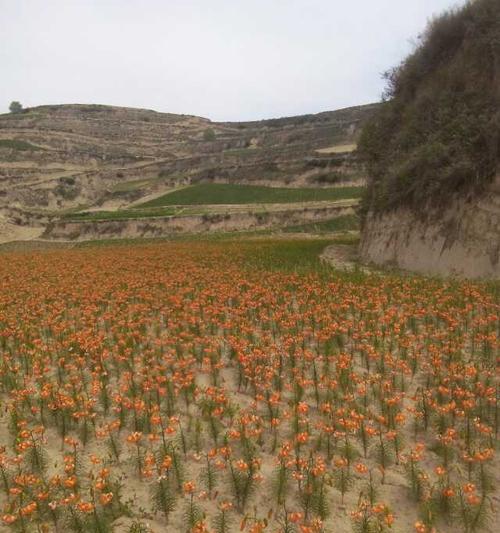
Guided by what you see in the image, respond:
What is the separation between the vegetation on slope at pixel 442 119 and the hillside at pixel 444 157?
0.14 feet

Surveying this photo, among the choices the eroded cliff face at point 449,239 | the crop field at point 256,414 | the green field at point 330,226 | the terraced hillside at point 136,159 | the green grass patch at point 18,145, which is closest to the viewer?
the crop field at point 256,414

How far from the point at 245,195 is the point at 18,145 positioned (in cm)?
6733

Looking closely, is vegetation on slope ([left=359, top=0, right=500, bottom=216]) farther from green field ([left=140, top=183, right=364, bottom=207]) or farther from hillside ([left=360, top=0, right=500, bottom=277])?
green field ([left=140, top=183, right=364, bottom=207])

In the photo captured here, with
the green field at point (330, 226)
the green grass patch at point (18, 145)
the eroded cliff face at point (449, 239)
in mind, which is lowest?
the green field at point (330, 226)

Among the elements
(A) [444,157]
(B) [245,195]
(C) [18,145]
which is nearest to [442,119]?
(A) [444,157]

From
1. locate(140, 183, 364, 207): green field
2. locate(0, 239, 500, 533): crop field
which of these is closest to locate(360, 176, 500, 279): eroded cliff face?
locate(0, 239, 500, 533): crop field

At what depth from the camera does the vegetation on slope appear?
17156 millimetres

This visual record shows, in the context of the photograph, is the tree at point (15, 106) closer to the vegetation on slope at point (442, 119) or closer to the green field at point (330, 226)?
the green field at point (330, 226)

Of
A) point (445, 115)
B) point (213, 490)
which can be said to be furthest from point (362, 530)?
point (445, 115)

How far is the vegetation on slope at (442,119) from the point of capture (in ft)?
56.3

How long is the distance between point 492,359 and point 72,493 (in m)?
7.18

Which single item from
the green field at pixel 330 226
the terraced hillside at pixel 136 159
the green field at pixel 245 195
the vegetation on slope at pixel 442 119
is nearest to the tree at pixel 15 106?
the terraced hillside at pixel 136 159

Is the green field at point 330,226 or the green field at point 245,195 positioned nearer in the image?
the green field at point 330,226

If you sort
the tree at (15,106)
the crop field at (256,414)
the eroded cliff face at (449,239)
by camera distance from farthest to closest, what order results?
1. the tree at (15,106)
2. the eroded cliff face at (449,239)
3. the crop field at (256,414)
